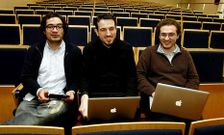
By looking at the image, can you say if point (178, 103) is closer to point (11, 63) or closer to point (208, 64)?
point (208, 64)

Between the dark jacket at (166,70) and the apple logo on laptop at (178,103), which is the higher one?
the dark jacket at (166,70)

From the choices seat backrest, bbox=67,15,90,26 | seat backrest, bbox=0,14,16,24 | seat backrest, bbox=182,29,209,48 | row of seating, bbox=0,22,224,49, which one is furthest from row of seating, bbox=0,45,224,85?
seat backrest, bbox=0,14,16,24

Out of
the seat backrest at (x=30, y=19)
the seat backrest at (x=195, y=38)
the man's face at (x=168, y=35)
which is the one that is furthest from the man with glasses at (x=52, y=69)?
the seat backrest at (x=30, y=19)

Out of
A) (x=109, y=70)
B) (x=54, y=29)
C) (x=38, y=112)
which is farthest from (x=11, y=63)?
(x=109, y=70)

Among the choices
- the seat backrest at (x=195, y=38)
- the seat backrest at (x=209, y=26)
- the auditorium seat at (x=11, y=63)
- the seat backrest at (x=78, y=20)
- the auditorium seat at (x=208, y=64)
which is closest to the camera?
the auditorium seat at (x=11, y=63)

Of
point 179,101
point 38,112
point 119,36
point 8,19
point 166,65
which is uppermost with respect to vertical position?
point 8,19

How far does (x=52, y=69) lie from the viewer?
1668 mm

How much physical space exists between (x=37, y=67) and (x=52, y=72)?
96 millimetres

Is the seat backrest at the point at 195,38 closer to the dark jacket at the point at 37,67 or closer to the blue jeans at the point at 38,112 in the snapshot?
the dark jacket at the point at 37,67

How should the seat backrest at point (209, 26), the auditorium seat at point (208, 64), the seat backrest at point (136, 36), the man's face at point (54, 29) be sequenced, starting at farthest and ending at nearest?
the seat backrest at point (209, 26) < the seat backrest at point (136, 36) < the auditorium seat at point (208, 64) < the man's face at point (54, 29)

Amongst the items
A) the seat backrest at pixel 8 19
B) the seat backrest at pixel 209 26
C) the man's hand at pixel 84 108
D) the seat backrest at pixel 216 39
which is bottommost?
the man's hand at pixel 84 108

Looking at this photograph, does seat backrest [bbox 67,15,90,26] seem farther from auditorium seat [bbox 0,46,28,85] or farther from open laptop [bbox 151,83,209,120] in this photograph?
open laptop [bbox 151,83,209,120]

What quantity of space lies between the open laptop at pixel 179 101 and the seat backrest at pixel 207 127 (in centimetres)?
38

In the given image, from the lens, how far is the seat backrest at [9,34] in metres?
2.79
